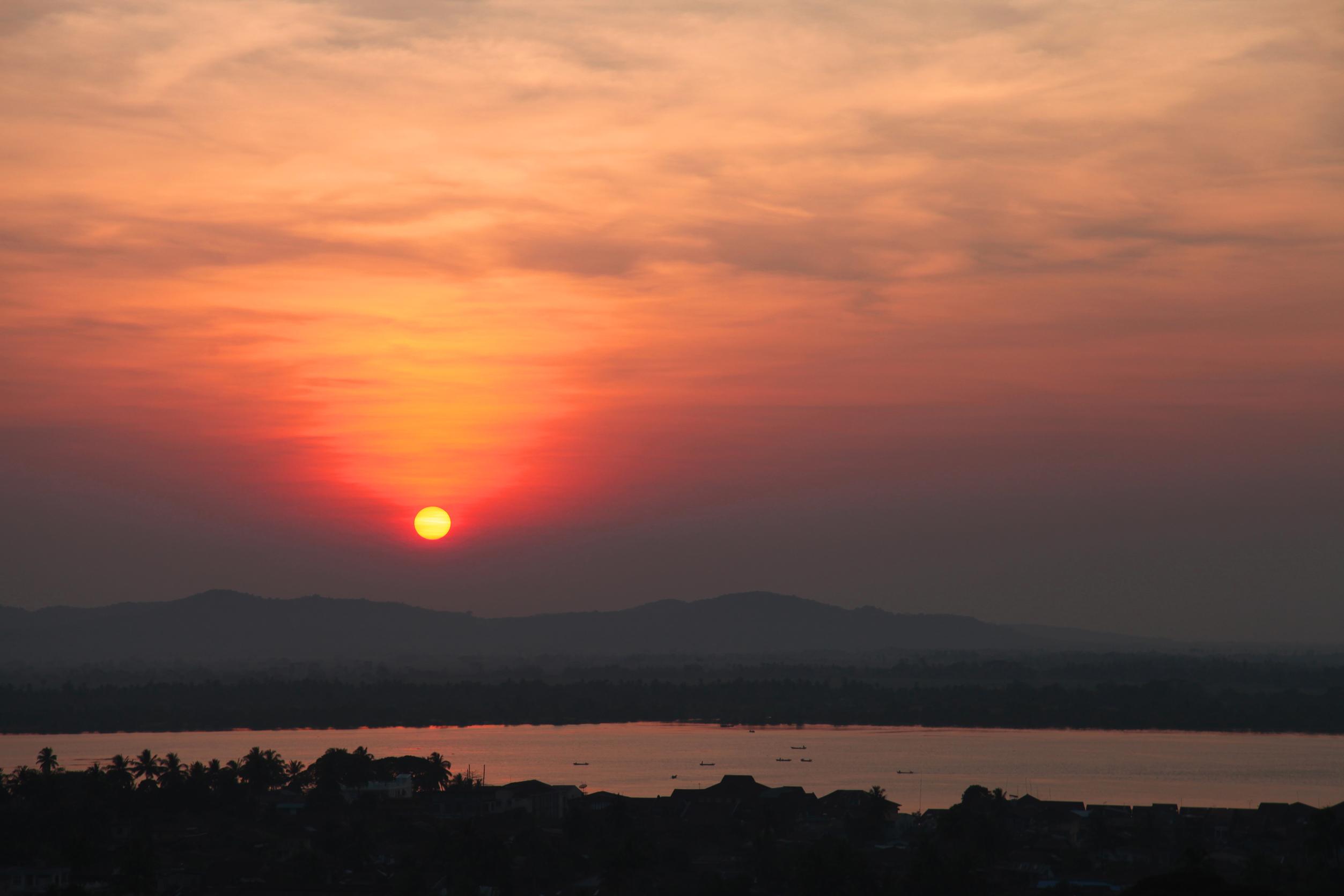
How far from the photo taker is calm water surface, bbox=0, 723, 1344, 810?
71438 millimetres

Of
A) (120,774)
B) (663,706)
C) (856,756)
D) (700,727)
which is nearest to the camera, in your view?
(120,774)

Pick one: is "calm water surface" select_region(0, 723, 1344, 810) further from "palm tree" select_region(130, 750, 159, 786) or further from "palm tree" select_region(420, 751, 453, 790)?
"palm tree" select_region(130, 750, 159, 786)

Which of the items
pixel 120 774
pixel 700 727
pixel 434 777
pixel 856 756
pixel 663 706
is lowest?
pixel 434 777

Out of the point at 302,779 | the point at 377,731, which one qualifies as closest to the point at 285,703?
the point at 377,731

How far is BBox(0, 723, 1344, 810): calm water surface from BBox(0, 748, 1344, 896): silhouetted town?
44.2 feet

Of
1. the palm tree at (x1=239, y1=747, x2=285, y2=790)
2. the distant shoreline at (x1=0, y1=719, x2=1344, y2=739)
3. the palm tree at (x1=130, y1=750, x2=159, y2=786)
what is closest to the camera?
the palm tree at (x1=130, y1=750, x2=159, y2=786)

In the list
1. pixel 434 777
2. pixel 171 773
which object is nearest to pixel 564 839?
pixel 434 777

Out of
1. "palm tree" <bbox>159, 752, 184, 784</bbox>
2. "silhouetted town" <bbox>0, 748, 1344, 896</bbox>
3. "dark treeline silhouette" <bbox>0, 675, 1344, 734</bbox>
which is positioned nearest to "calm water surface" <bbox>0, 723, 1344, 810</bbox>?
"dark treeline silhouette" <bbox>0, 675, 1344, 734</bbox>

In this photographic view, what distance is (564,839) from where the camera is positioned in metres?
46.0

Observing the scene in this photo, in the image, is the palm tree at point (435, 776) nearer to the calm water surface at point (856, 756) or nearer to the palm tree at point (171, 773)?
the palm tree at point (171, 773)

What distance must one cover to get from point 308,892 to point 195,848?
9411 mm

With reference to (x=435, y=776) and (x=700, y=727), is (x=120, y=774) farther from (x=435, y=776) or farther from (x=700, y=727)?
(x=700, y=727)

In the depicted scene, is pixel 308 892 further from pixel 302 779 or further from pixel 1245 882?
pixel 1245 882

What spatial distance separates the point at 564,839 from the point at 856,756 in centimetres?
5014
